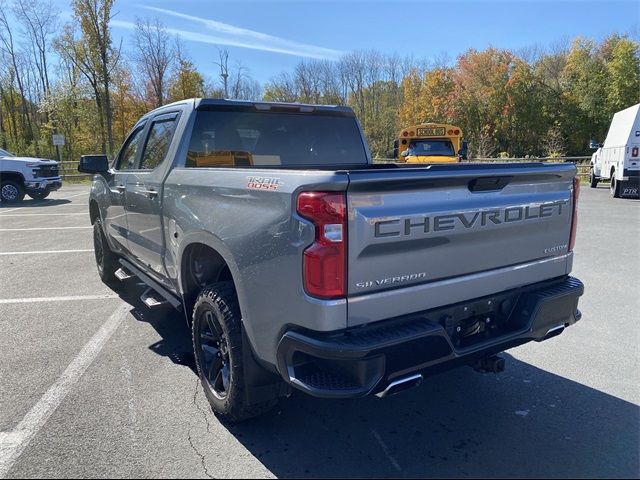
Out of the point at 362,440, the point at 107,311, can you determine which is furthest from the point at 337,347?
the point at 107,311

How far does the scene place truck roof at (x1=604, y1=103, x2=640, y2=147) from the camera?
14843 mm

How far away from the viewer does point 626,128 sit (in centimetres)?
1555

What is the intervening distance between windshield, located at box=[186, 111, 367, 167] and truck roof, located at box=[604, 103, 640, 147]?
1388cm

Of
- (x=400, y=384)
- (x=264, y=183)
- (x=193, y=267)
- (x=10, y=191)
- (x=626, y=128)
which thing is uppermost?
(x=626, y=128)

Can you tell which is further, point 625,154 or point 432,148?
point 432,148

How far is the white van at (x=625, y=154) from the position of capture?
48.9 ft

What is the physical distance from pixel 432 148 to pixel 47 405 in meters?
13.7

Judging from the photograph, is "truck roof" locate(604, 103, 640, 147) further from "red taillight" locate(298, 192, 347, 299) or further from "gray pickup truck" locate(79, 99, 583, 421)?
"red taillight" locate(298, 192, 347, 299)

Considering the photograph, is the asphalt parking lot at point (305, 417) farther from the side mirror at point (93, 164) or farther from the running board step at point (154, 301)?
the side mirror at point (93, 164)

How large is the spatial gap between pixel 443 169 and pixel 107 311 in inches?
170

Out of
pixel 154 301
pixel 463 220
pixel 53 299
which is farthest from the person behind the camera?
pixel 53 299

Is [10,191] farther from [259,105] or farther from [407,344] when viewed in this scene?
[407,344]

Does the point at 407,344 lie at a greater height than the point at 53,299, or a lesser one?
greater

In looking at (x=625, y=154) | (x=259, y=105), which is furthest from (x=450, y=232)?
(x=625, y=154)
